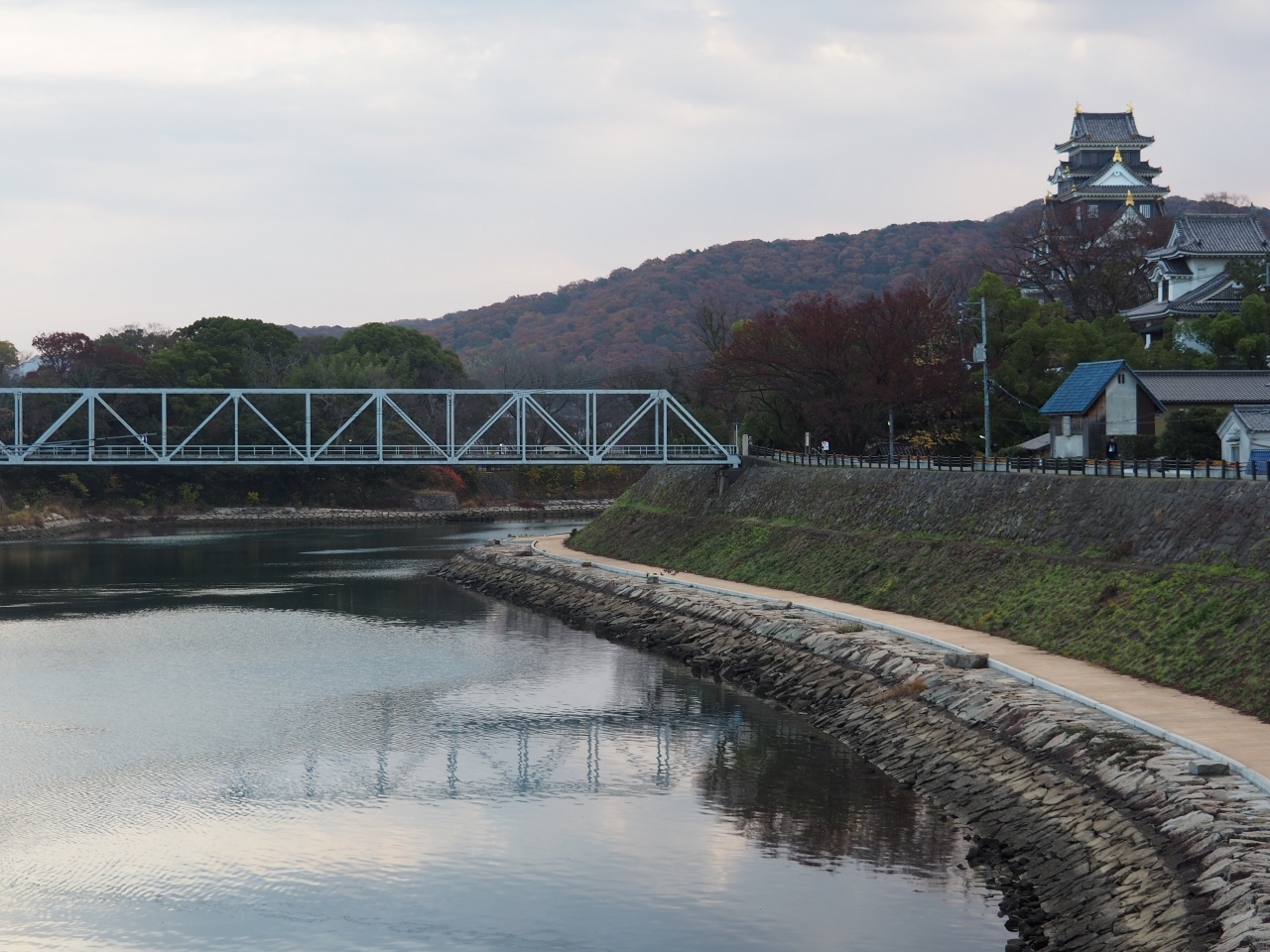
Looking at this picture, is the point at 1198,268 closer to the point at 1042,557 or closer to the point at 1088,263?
the point at 1088,263

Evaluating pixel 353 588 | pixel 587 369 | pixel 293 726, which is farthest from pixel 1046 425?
pixel 587 369

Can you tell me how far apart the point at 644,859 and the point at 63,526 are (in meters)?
96.9

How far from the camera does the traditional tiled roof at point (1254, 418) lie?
46250mm

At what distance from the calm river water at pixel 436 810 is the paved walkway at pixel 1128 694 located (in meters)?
5.08

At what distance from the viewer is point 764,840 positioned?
2642 centimetres

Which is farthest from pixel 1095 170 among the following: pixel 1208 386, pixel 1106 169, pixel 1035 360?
pixel 1208 386

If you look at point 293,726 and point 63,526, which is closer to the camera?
point 293,726

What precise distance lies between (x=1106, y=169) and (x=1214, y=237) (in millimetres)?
29207

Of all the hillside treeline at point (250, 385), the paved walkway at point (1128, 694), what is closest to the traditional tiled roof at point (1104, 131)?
the hillside treeline at point (250, 385)

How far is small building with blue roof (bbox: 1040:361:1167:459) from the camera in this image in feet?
178

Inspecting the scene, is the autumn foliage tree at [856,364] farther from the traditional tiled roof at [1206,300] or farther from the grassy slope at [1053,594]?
the traditional tiled roof at [1206,300]

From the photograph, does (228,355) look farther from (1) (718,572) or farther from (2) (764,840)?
(2) (764,840)

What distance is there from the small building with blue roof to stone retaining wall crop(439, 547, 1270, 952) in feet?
54.6

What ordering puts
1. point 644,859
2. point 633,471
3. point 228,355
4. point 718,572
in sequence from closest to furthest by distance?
1. point 644,859
2. point 718,572
3. point 228,355
4. point 633,471
